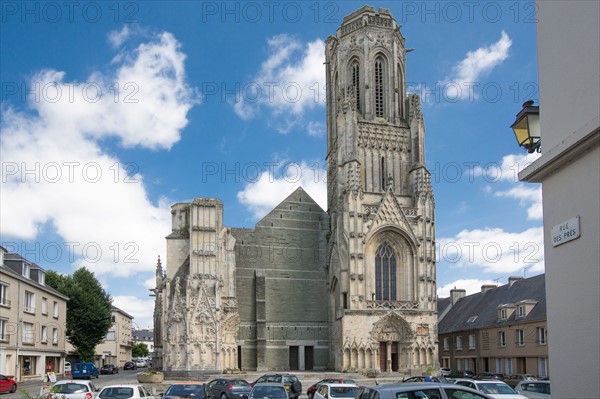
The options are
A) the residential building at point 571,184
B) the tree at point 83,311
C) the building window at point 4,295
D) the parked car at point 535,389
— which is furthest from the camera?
the tree at point 83,311

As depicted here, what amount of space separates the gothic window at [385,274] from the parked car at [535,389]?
26.6 meters

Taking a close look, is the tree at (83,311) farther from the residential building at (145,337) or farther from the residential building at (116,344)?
the residential building at (145,337)

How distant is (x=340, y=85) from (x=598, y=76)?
50.8m

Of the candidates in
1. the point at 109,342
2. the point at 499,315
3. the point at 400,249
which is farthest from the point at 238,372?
the point at 109,342

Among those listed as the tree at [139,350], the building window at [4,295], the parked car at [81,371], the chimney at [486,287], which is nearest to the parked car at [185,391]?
the building window at [4,295]

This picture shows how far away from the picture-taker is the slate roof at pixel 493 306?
155ft

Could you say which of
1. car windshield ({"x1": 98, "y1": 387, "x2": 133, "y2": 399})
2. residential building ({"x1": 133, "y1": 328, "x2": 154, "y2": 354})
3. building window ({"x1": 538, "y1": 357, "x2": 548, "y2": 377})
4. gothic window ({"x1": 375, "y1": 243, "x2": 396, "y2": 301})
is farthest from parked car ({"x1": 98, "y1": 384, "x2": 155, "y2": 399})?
residential building ({"x1": 133, "y1": 328, "x2": 154, "y2": 354})

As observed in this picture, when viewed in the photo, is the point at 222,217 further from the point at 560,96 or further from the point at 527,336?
the point at 560,96

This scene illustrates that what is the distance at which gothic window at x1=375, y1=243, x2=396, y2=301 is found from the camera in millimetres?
52812

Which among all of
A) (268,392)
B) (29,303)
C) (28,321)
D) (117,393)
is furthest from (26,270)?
(268,392)

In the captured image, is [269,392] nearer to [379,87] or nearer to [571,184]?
[571,184]

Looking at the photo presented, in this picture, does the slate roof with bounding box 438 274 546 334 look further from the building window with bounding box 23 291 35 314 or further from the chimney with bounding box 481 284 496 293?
the building window with bounding box 23 291 35 314

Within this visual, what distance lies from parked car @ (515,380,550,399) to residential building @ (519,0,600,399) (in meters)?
17.0

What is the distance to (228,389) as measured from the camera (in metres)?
29.3
